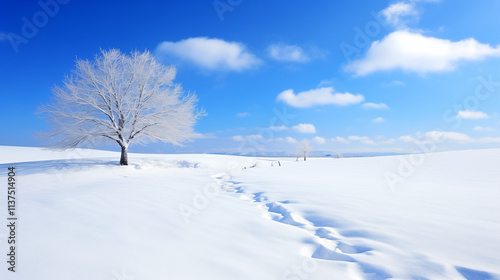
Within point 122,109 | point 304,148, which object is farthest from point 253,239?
point 304,148

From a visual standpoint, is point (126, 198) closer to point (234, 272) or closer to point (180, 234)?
point (180, 234)

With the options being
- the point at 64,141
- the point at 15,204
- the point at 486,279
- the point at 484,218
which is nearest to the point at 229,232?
the point at 486,279

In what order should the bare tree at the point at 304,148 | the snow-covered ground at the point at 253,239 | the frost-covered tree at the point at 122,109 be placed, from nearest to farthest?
the snow-covered ground at the point at 253,239 < the frost-covered tree at the point at 122,109 < the bare tree at the point at 304,148

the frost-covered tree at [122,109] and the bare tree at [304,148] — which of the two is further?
the bare tree at [304,148]

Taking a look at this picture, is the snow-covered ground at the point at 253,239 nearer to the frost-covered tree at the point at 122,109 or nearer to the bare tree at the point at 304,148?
the frost-covered tree at the point at 122,109

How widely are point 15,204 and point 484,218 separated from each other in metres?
9.27

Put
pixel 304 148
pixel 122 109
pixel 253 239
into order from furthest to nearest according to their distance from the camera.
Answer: pixel 304 148, pixel 122 109, pixel 253 239

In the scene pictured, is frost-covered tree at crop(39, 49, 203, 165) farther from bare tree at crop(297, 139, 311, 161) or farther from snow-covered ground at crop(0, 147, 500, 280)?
bare tree at crop(297, 139, 311, 161)

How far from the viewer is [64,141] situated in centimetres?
1382

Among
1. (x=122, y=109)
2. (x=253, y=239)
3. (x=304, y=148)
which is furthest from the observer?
(x=304, y=148)

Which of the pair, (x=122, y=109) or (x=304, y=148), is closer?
(x=122, y=109)

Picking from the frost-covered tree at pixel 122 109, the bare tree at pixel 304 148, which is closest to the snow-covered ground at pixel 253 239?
the frost-covered tree at pixel 122 109

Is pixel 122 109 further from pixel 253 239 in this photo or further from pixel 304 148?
pixel 304 148

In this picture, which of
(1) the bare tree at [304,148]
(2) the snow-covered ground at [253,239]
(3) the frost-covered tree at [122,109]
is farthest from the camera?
(1) the bare tree at [304,148]
